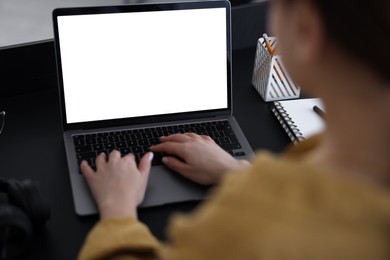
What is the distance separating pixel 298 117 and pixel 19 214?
616mm

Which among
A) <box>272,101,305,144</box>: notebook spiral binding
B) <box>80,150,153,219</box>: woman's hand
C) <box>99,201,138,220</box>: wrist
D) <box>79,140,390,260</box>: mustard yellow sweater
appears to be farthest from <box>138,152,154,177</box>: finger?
<box>79,140,390,260</box>: mustard yellow sweater

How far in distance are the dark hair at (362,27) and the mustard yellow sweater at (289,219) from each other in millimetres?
111

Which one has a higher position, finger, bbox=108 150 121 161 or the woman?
the woman

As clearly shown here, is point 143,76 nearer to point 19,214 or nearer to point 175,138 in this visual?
point 175,138

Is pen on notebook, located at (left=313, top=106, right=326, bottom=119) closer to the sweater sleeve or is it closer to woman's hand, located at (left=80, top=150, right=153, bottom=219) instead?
woman's hand, located at (left=80, top=150, right=153, bottom=219)

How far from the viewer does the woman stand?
45cm

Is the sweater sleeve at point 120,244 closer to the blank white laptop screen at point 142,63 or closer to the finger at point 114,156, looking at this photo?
the finger at point 114,156

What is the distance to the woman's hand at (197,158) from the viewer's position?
0.90 meters

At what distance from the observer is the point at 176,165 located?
92cm

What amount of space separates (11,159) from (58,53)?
0.22 metres

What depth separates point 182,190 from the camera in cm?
90

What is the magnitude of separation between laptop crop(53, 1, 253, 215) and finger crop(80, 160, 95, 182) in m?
0.03

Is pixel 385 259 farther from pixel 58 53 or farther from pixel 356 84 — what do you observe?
pixel 58 53

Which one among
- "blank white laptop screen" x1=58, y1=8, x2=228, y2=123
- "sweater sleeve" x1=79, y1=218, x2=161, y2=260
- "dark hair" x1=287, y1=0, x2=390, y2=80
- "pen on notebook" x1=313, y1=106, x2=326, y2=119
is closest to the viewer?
"dark hair" x1=287, y1=0, x2=390, y2=80
